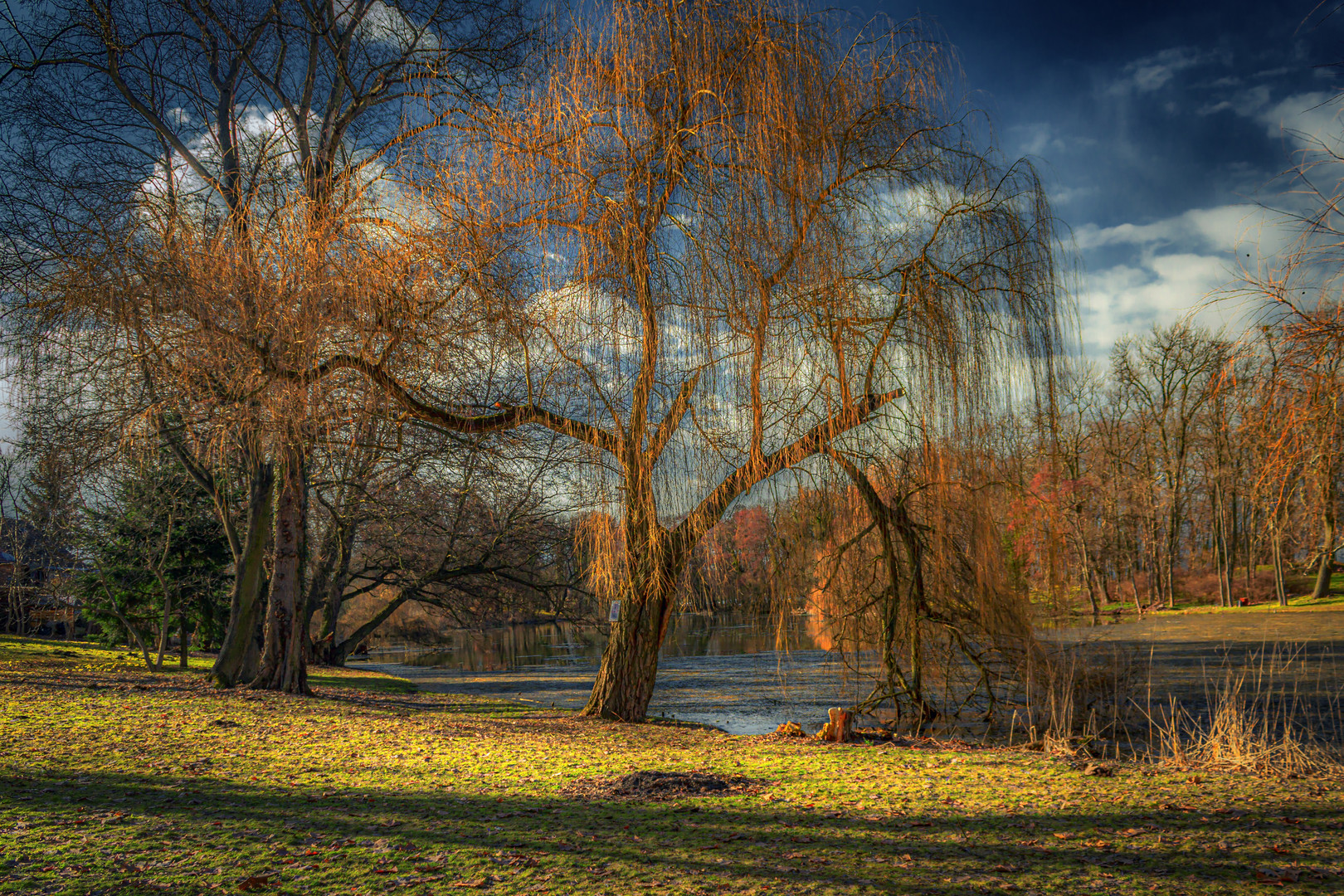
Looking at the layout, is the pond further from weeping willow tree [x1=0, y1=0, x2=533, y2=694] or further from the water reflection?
weeping willow tree [x1=0, y1=0, x2=533, y2=694]

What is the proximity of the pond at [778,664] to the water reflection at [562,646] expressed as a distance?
0.29 feet

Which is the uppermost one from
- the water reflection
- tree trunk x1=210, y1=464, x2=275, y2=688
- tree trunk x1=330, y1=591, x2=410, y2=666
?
tree trunk x1=210, y1=464, x2=275, y2=688

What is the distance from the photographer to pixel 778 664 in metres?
9.05

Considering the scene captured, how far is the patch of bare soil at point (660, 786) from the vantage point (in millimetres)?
4699

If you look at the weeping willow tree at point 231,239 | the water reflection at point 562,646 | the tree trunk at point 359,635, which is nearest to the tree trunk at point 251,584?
the weeping willow tree at point 231,239

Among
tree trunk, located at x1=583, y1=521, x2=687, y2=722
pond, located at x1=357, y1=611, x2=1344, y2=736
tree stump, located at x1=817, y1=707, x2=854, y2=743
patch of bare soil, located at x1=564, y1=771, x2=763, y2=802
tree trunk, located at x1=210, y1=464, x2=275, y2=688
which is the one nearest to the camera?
patch of bare soil, located at x1=564, y1=771, x2=763, y2=802

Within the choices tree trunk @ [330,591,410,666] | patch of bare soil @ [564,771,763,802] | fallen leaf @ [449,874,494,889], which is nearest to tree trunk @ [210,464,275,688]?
tree trunk @ [330,591,410,666]

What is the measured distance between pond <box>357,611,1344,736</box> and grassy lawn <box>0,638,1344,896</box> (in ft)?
7.30

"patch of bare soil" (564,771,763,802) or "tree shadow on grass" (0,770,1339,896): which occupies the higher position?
"tree shadow on grass" (0,770,1339,896)

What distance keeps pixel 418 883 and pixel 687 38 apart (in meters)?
6.08

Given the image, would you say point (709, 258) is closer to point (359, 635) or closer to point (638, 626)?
point (638, 626)

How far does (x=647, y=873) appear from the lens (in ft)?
10.8

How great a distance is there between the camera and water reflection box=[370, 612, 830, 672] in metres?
21.4

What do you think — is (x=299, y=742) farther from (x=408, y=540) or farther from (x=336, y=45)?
(x=408, y=540)
